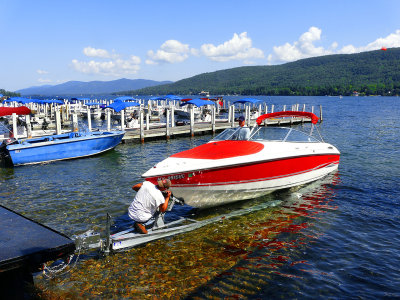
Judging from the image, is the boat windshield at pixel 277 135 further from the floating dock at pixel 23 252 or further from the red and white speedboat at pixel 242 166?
the floating dock at pixel 23 252

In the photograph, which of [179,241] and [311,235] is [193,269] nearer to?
[179,241]

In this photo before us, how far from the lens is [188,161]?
9156 millimetres

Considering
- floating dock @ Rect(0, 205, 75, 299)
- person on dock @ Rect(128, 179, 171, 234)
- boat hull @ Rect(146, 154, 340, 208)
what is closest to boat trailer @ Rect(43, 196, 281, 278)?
person on dock @ Rect(128, 179, 171, 234)

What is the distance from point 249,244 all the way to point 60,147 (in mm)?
14189

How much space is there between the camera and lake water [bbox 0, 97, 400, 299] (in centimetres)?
605

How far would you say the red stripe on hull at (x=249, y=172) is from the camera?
869cm

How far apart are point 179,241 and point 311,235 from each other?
12.3 ft

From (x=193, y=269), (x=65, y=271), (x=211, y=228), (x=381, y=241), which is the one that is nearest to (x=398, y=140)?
(x=381, y=241)

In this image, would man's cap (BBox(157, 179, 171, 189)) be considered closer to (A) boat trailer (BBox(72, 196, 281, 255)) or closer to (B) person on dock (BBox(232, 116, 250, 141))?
(A) boat trailer (BBox(72, 196, 281, 255))

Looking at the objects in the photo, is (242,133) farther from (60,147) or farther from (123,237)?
(60,147)

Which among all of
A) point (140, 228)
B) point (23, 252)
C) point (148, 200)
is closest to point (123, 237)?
point (140, 228)

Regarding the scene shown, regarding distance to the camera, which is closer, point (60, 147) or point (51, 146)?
point (51, 146)

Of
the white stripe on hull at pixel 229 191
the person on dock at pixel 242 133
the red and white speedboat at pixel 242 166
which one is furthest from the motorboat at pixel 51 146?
the white stripe on hull at pixel 229 191

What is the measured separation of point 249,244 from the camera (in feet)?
25.8
